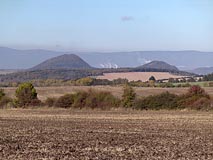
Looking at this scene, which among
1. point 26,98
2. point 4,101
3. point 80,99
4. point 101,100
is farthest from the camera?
point 4,101

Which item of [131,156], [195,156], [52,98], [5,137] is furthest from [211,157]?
[52,98]

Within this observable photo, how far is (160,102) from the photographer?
6247cm

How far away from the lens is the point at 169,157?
18.4 m

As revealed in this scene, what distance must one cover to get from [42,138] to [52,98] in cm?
4593

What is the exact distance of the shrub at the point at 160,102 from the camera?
204ft

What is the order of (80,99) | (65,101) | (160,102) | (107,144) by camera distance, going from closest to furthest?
(107,144)
(160,102)
(80,99)
(65,101)

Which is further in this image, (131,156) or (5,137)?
(5,137)

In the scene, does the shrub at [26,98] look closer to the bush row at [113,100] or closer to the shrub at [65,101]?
the bush row at [113,100]

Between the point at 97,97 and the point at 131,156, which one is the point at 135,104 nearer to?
the point at 97,97

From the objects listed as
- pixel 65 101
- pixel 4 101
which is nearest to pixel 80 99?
pixel 65 101

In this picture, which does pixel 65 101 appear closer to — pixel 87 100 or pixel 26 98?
pixel 87 100

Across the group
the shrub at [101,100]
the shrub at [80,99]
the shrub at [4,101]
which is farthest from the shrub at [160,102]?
the shrub at [4,101]

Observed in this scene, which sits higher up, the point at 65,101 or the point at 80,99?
the point at 80,99

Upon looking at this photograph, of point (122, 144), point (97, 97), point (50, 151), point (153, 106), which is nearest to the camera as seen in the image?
point (50, 151)
